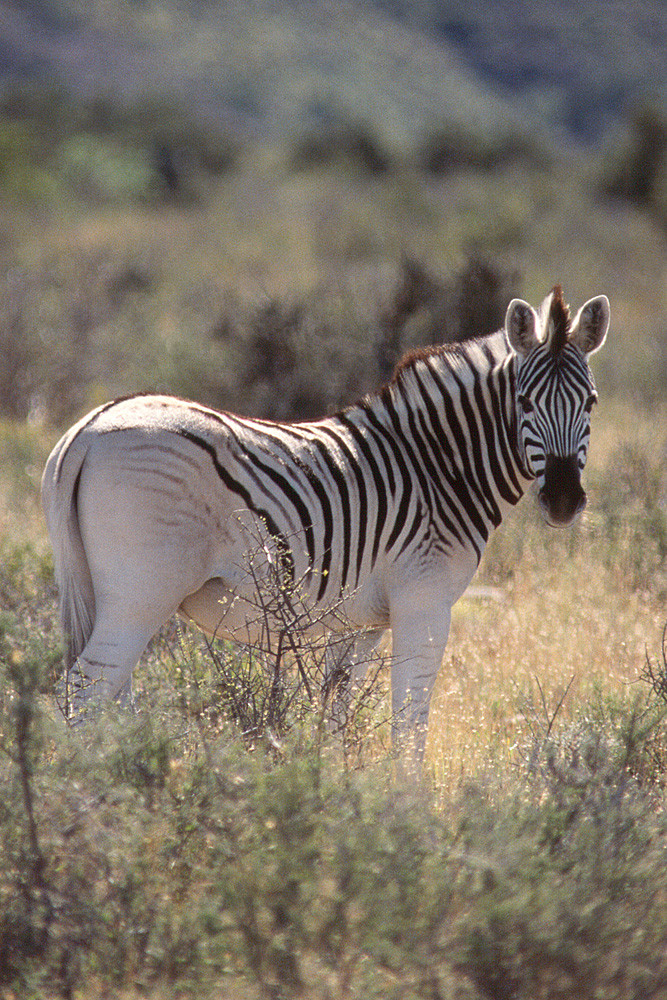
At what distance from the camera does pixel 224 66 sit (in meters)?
98.2

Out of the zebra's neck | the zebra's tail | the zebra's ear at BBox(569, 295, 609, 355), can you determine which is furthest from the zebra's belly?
the zebra's ear at BBox(569, 295, 609, 355)

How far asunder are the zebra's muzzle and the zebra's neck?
0.40 meters

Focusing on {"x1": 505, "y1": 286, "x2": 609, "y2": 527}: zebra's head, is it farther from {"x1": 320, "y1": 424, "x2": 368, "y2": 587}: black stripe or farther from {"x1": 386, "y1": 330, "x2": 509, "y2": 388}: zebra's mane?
{"x1": 320, "y1": 424, "x2": 368, "y2": 587}: black stripe

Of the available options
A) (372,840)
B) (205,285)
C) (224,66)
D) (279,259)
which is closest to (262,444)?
(372,840)

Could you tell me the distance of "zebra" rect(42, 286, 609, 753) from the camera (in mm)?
3992

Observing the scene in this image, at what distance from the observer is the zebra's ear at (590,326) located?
459 cm

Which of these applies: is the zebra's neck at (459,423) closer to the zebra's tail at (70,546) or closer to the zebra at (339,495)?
the zebra at (339,495)

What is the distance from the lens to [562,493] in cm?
434

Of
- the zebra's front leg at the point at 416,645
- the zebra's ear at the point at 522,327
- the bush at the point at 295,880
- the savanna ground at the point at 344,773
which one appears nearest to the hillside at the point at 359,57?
the savanna ground at the point at 344,773

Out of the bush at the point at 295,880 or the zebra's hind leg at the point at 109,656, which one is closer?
the bush at the point at 295,880

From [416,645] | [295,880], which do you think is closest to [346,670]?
[416,645]

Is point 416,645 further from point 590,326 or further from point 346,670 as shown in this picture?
point 590,326

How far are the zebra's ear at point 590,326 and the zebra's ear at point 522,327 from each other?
169mm

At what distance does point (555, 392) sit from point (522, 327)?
0.33 m
